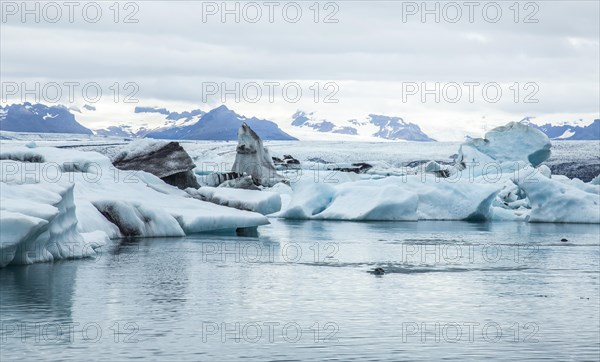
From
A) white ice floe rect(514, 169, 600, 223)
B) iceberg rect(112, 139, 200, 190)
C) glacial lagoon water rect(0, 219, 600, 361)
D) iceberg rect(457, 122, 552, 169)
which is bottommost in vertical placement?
glacial lagoon water rect(0, 219, 600, 361)

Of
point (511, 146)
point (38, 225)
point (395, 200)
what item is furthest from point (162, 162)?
point (511, 146)

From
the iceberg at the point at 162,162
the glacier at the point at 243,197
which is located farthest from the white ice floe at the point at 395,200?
the iceberg at the point at 162,162

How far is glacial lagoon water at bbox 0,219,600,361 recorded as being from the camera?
426 inches

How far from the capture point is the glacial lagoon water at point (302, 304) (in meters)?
10.8

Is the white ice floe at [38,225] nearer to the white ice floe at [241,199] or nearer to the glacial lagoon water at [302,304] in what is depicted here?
the glacial lagoon water at [302,304]

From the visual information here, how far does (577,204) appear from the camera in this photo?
118 ft

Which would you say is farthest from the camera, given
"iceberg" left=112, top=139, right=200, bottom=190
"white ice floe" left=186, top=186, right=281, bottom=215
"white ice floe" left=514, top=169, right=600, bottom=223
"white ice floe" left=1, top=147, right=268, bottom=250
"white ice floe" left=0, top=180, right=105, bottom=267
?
"white ice floe" left=514, top=169, right=600, bottom=223

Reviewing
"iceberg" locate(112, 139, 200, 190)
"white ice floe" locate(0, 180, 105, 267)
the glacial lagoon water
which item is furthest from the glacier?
the glacial lagoon water

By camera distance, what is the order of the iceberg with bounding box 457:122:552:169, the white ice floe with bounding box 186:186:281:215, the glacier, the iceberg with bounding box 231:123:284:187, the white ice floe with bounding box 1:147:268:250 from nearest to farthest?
the glacier
the white ice floe with bounding box 1:147:268:250
the white ice floe with bounding box 186:186:281:215
the iceberg with bounding box 231:123:284:187
the iceberg with bounding box 457:122:552:169

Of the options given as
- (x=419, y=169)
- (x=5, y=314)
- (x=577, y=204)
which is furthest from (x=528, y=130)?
(x=5, y=314)

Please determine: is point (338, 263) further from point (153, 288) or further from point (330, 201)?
point (330, 201)

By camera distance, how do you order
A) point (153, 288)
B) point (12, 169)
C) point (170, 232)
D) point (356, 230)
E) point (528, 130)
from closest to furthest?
1. point (153, 288)
2. point (12, 169)
3. point (170, 232)
4. point (356, 230)
5. point (528, 130)

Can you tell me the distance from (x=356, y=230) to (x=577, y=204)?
34.4 feet

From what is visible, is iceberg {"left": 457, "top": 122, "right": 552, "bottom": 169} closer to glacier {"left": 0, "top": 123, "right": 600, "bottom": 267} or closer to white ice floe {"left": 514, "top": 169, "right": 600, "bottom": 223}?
glacier {"left": 0, "top": 123, "right": 600, "bottom": 267}
